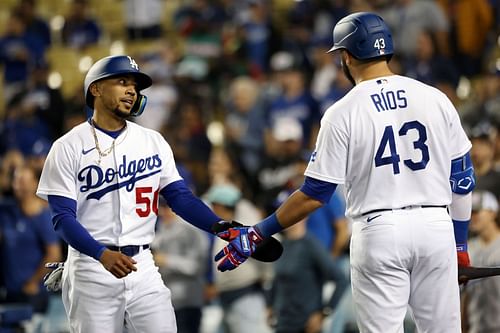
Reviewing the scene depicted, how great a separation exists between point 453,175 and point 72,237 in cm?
210

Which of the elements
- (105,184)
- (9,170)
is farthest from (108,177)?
(9,170)

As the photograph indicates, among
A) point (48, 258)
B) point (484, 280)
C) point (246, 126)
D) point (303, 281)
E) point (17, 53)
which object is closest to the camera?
point (484, 280)

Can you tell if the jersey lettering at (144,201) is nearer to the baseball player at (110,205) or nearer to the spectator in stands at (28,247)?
the baseball player at (110,205)

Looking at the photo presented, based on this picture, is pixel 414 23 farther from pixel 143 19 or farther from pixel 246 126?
pixel 143 19

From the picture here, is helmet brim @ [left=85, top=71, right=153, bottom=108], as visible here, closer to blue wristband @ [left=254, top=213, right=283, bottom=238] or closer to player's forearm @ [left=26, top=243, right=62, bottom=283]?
blue wristband @ [left=254, top=213, right=283, bottom=238]

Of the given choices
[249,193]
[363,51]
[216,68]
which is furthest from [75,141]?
[216,68]

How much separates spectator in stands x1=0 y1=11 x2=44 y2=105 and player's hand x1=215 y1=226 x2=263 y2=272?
422 inches

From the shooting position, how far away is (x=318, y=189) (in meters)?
6.43

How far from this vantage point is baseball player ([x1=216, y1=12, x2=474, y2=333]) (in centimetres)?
631

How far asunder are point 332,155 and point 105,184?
4.22 feet

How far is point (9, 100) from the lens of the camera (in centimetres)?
1652

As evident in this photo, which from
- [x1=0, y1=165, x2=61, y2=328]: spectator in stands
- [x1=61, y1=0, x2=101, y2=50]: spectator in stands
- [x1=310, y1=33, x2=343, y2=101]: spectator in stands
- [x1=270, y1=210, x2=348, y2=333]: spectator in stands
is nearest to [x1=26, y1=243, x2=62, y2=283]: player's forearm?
[x1=0, y1=165, x2=61, y2=328]: spectator in stands

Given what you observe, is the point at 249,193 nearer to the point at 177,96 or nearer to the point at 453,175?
the point at 177,96

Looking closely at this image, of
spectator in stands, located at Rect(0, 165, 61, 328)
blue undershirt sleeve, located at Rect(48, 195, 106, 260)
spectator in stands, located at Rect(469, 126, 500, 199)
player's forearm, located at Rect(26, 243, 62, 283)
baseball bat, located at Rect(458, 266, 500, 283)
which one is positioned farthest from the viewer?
spectator in stands, located at Rect(0, 165, 61, 328)
